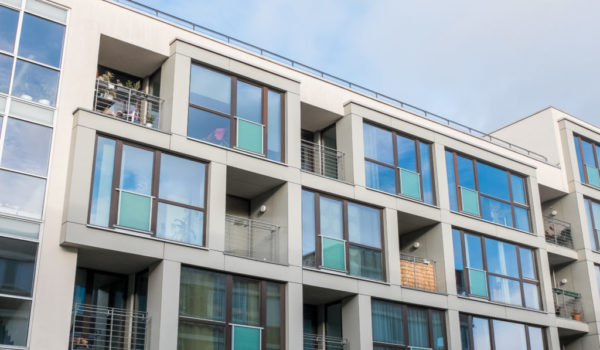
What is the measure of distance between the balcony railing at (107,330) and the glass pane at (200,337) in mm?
768

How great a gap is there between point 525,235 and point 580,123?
6.83m

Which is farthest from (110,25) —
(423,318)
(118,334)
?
(423,318)

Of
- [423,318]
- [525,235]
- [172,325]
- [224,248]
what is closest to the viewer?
[172,325]

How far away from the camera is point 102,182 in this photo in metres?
17.5

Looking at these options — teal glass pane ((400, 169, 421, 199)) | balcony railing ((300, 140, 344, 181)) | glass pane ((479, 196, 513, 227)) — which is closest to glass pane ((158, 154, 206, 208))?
balcony railing ((300, 140, 344, 181))

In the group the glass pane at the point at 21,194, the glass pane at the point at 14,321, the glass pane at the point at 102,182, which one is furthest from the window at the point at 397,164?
the glass pane at the point at 14,321

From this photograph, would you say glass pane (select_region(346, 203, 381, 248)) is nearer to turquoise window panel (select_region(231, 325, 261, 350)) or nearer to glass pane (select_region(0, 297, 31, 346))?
turquoise window panel (select_region(231, 325, 261, 350))

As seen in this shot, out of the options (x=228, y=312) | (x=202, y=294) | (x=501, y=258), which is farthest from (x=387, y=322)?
(x=202, y=294)

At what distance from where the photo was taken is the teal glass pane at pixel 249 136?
66.0 feet

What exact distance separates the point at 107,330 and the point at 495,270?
41.3 feet

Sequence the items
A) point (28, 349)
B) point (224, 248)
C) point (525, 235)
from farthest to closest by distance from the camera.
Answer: point (525, 235) → point (224, 248) → point (28, 349)

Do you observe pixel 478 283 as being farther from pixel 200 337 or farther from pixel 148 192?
pixel 148 192

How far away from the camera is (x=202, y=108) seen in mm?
19781

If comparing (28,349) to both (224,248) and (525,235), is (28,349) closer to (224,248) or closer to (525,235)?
(224,248)
